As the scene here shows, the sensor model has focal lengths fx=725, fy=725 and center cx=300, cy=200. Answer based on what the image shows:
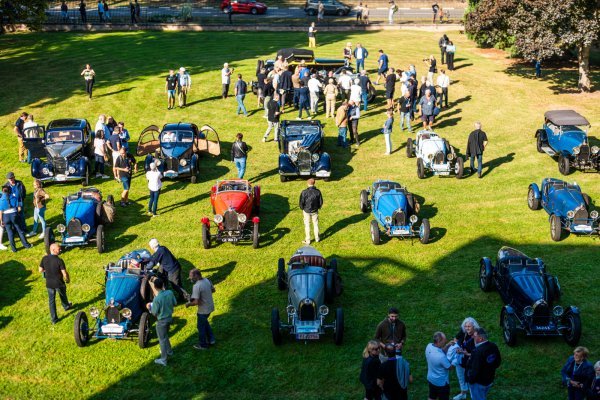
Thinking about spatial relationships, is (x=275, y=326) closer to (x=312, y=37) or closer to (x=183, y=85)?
(x=183, y=85)

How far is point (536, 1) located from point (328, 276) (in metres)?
23.1

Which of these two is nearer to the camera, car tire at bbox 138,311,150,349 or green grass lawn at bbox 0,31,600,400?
green grass lawn at bbox 0,31,600,400

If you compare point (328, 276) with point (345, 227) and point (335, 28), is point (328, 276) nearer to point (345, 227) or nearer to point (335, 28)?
point (345, 227)

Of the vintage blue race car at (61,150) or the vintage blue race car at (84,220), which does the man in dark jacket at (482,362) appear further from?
the vintage blue race car at (61,150)

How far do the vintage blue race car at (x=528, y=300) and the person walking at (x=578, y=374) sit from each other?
260 cm

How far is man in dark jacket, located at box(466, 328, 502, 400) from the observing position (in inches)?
505

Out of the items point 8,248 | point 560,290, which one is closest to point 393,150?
point 560,290

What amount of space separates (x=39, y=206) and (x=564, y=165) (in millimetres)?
18241

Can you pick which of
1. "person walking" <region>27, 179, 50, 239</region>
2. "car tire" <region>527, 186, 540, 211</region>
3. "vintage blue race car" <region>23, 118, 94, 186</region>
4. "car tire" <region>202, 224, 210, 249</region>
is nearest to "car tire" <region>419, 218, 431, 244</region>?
"car tire" <region>527, 186, 540, 211</region>

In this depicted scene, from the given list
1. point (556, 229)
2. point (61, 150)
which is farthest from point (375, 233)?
point (61, 150)

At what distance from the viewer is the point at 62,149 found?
26.7 metres

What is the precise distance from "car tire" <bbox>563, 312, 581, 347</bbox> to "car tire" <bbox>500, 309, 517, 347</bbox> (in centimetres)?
115

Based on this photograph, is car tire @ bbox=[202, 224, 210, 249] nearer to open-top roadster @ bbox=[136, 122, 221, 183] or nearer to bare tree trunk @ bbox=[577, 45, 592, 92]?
open-top roadster @ bbox=[136, 122, 221, 183]

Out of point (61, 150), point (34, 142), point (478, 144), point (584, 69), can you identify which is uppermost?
point (584, 69)
